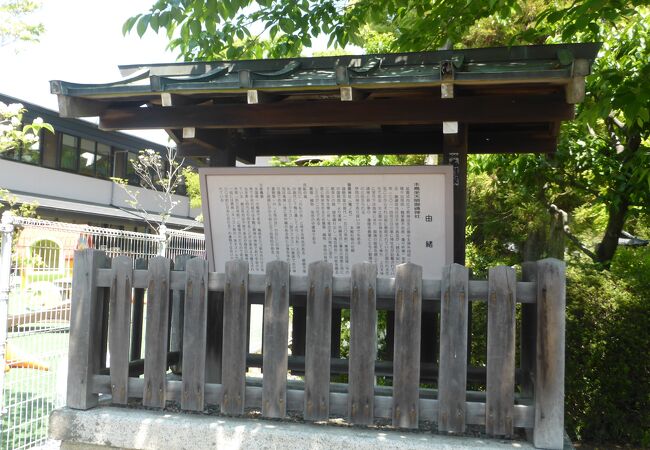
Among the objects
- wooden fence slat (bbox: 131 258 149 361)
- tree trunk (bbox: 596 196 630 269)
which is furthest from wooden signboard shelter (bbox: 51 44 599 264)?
tree trunk (bbox: 596 196 630 269)

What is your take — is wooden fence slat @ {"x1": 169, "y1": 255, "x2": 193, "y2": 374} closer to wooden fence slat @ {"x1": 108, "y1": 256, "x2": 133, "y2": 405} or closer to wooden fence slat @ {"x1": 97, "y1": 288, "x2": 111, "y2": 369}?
wooden fence slat @ {"x1": 97, "y1": 288, "x2": 111, "y2": 369}

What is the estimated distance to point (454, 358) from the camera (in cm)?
343

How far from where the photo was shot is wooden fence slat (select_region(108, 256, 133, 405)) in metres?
3.86

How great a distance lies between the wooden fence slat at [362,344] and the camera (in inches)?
138

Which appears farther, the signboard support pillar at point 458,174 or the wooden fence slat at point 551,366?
the signboard support pillar at point 458,174

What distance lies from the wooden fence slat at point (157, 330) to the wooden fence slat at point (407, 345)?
1.57m

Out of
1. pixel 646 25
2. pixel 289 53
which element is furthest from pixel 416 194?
pixel 646 25

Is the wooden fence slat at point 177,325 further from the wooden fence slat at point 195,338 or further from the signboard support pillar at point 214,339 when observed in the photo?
the wooden fence slat at point 195,338

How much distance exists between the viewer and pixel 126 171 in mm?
27141

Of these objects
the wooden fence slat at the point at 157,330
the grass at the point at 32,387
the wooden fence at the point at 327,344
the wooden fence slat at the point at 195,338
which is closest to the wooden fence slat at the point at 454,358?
the wooden fence at the point at 327,344

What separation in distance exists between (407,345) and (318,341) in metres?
0.57

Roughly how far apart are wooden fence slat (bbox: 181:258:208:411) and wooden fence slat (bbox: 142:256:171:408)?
0.16 metres

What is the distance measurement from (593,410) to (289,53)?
561cm

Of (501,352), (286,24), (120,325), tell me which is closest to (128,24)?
(286,24)
